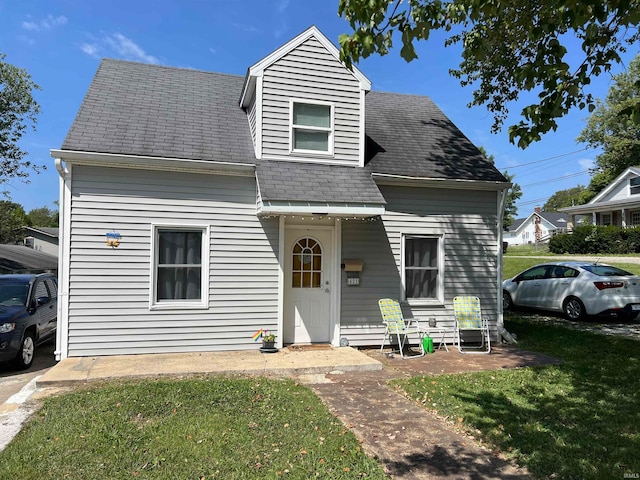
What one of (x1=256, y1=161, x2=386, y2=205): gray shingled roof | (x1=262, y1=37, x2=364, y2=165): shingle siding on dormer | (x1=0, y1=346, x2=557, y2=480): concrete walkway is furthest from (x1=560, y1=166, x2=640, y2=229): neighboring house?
(x1=256, y1=161, x2=386, y2=205): gray shingled roof

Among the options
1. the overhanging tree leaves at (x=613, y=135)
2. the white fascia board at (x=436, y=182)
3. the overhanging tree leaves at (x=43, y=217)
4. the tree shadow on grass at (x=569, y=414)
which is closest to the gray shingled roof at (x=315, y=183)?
the white fascia board at (x=436, y=182)

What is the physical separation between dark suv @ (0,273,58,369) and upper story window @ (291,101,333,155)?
5396mm

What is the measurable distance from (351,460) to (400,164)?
6236 mm

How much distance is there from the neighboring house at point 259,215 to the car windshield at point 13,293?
3.80 feet

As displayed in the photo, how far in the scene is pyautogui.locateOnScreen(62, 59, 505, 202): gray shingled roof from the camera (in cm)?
737

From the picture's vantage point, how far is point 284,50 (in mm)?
7977

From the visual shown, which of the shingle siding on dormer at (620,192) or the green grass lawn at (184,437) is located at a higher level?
the shingle siding on dormer at (620,192)

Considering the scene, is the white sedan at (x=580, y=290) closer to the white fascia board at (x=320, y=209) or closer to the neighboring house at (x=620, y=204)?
the white fascia board at (x=320, y=209)

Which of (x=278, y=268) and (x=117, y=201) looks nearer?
(x=117, y=201)

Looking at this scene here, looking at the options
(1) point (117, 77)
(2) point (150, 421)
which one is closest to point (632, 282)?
(2) point (150, 421)

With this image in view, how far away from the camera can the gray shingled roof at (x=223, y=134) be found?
7.37 meters

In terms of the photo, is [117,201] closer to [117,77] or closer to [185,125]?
[185,125]

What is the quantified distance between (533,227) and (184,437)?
66478mm

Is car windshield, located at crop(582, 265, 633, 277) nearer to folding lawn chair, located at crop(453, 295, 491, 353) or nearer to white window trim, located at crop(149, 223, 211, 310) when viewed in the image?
folding lawn chair, located at crop(453, 295, 491, 353)
